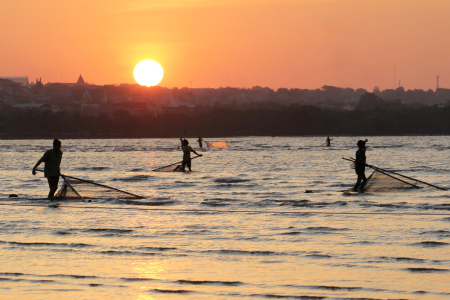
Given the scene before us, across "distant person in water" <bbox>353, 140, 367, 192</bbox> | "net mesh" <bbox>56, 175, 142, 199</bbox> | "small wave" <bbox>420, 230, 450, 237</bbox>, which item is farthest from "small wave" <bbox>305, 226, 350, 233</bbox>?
"net mesh" <bbox>56, 175, 142, 199</bbox>

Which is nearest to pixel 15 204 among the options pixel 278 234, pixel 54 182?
pixel 54 182

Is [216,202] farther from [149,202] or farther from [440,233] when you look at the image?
[440,233]

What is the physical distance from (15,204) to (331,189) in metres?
13.0

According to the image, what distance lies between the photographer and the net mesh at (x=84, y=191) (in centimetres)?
2562

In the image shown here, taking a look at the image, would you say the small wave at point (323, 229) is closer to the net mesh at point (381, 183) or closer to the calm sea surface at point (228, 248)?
the calm sea surface at point (228, 248)

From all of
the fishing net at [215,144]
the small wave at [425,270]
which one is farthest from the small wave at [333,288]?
the fishing net at [215,144]

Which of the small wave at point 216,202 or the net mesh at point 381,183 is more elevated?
the net mesh at point 381,183

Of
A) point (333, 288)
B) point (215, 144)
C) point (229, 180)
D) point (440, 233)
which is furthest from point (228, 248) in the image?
point (215, 144)

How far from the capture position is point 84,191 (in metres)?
26.1

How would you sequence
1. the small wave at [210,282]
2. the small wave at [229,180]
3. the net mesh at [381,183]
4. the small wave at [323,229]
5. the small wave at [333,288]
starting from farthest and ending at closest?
the small wave at [229,180] → the net mesh at [381,183] → the small wave at [323,229] → the small wave at [210,282] → the small wave at [333,288]

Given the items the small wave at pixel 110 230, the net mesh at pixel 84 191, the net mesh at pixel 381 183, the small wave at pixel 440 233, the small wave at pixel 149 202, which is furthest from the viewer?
the net mesh at pixel 381 183

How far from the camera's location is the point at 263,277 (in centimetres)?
1306

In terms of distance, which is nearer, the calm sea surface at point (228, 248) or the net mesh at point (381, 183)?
the calm sea surface at point (228, 248)

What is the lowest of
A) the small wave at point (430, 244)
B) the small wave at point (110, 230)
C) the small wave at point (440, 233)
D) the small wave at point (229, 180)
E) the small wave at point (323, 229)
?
the small wave at point (229, 180)
